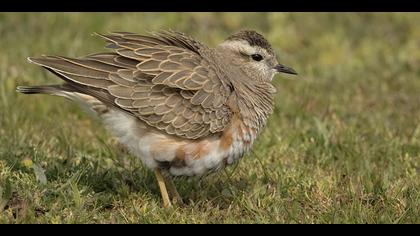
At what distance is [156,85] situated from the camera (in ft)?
22.6

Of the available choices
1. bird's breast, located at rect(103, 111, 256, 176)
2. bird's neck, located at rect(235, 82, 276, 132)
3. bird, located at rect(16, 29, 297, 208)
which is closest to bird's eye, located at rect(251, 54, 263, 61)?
bird's neck, located at rect(235, 82, 276, 132)

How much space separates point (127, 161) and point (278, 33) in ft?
15.9

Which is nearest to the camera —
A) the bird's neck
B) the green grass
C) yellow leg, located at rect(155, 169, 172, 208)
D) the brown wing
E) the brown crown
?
the green grass

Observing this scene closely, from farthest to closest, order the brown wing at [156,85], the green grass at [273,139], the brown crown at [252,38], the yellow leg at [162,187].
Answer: the brown crown at [252,38]
the yellow leg at [162,187]
the brown wing at [156,85]
the green grass at [273,139]

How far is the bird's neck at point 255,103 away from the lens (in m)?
7.16

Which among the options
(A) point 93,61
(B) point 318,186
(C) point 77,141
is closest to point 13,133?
(C) point 77,141

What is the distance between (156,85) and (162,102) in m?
0.16

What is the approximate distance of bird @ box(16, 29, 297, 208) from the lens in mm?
6855

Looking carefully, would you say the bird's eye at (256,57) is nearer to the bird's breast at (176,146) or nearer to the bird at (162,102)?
the bird at (162,102)

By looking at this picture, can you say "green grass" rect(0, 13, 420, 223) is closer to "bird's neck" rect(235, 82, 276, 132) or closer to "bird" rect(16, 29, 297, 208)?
"bird" rect(16, 29, 297, 208)

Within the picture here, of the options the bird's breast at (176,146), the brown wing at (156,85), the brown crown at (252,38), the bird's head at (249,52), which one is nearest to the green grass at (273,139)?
the bird's breast at (176,146)

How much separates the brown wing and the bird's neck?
18cm

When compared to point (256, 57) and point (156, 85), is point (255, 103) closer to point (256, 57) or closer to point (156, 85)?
point (256, 57)

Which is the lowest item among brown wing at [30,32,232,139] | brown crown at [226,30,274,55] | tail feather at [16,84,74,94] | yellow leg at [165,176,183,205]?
yellow leg at [165,176,183,205]
